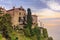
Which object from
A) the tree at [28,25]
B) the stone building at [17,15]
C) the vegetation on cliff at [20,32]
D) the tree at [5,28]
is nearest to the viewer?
the tree at [5,28]

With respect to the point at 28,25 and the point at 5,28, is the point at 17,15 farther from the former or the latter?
the point at 5,28

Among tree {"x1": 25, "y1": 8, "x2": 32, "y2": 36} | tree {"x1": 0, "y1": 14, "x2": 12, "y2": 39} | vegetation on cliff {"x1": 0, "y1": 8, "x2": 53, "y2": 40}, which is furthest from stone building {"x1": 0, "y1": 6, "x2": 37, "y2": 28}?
tree {"x1": 0, "y1": 14, "x2": 12, "y2": 39}

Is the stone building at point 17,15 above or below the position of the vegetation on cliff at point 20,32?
above

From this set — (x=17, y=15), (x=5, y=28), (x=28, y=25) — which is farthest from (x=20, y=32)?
(x=17, y=15)

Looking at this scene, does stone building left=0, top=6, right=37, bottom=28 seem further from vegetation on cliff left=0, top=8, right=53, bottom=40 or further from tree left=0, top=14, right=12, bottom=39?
tree left=0, top=14, right=12, bottom=39

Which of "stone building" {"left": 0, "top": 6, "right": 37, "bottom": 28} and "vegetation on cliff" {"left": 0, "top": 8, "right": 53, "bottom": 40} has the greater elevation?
"stone building" {"left": 0, "top": 6, "right": 37, "bottom": 28}

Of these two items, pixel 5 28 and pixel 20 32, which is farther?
pixel 20 32

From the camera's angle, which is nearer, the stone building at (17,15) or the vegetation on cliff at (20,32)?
the vegetation on cliff at (20,32)

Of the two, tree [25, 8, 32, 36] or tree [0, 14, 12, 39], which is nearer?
tree [0, 14, 12, 39]

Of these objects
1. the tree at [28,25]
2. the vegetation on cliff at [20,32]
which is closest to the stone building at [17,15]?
the tree at [28,25]

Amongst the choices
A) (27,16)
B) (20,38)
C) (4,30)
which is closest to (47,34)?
(27,16)

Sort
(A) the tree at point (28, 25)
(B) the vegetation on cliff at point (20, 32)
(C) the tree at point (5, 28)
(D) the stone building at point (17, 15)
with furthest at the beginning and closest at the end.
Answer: (D) the stone building at point (17, 15) → (A) the tree at point (28, 25) → (B) the vegetation on cliff at point (20, 32) → (C) the tree at point (5, 28)

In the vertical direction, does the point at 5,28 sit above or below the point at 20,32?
above

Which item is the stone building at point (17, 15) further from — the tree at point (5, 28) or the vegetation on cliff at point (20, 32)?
the tree at point (5, 28)
